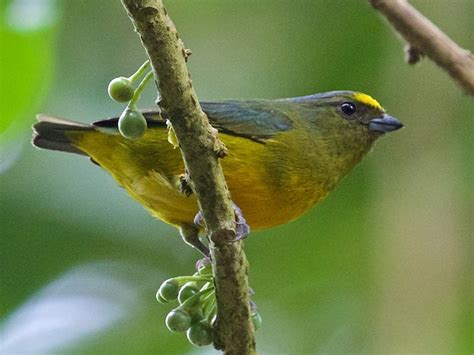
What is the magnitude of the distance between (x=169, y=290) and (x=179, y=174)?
0.90 meters

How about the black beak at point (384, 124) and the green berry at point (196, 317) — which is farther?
the black beak at point (384, 124)

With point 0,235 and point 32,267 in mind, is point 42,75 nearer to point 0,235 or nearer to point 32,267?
point 32,267

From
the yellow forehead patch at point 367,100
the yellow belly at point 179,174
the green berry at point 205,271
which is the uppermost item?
the yellow forehead patch at point 367,100

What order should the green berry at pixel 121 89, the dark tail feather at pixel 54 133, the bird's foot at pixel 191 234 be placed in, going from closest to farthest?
the green berry at pixel 121 89
the bird's foot at pixel 191 234
the dark tail feather at pixel 54 133

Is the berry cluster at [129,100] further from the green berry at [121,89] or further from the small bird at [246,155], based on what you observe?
the small bird at [246,155]

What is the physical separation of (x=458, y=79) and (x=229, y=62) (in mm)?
3263

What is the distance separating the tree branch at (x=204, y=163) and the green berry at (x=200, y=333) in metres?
0.03

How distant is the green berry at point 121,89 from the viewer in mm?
2480

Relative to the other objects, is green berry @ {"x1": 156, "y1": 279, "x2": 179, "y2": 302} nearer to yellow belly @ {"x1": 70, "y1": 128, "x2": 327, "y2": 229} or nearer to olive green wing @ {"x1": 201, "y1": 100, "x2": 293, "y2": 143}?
yellow belly @ {"x1": 70, "y1": 128, "x2": 327, "y2": 229}

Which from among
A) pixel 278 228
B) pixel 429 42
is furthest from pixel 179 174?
→ pixel 278 228

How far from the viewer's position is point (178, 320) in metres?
2.79

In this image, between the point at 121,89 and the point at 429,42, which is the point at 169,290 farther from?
the point at 429,42

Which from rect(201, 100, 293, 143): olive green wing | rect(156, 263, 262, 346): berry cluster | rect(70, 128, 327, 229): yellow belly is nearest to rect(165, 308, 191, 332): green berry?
rect(156, 263, 262, 346): berry cluster

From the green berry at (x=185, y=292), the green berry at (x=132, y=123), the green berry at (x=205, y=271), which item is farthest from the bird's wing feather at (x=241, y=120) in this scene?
the green berry at (x=132, y=123)
